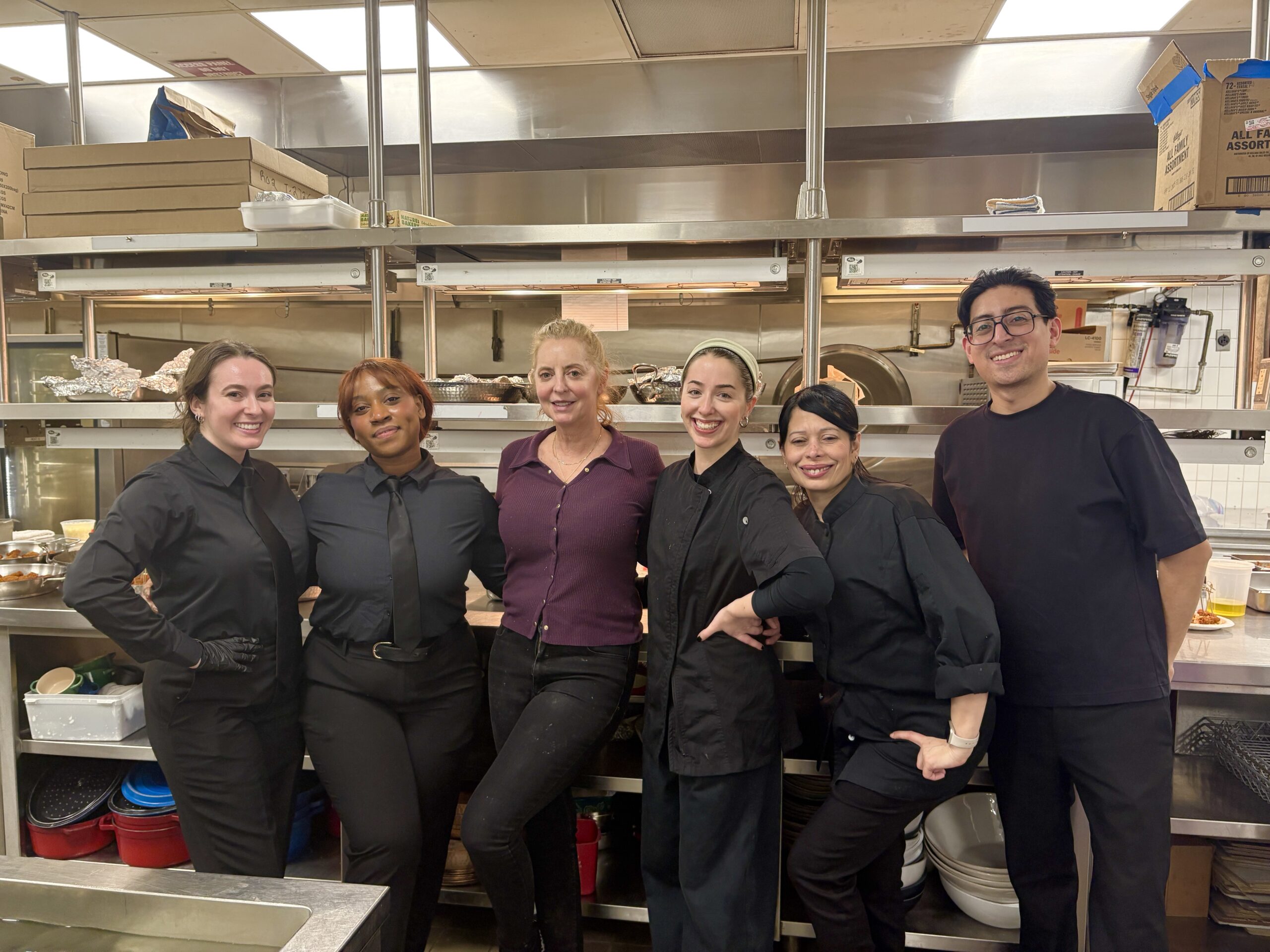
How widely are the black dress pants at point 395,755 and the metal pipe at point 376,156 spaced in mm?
1220

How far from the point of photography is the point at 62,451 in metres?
5.02

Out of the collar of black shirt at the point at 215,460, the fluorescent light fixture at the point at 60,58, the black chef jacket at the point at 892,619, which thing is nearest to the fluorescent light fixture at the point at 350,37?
the fluorescent light fixture at the point at 60,58

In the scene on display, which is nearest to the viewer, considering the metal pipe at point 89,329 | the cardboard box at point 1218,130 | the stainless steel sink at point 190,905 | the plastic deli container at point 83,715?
the stainless steel sink at point 190,905

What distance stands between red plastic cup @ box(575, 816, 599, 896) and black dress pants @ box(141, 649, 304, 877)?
0.88 meters

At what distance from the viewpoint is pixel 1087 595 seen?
175cm

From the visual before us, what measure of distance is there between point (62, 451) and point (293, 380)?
164 cm

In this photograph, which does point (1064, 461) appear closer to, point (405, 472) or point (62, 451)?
point (405, 472)

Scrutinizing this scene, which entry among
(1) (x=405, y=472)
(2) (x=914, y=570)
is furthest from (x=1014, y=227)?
(1) (x=405, y=472)

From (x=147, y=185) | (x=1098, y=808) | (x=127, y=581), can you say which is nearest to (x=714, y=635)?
(x=1098, y=808)

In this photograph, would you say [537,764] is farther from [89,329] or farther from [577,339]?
[89,329]

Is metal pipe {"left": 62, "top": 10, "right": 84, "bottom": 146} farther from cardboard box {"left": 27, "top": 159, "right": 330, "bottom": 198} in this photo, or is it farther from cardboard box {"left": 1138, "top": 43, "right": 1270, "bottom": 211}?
cardboard box {"left": 1138, "top": 43, "right": 1270, "bottom": 211}

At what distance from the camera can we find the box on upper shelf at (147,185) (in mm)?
2727

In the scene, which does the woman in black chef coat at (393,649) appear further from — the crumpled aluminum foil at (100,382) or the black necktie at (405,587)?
the crumpled aluminum foil at (100,382)

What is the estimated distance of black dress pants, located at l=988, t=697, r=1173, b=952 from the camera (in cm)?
174
